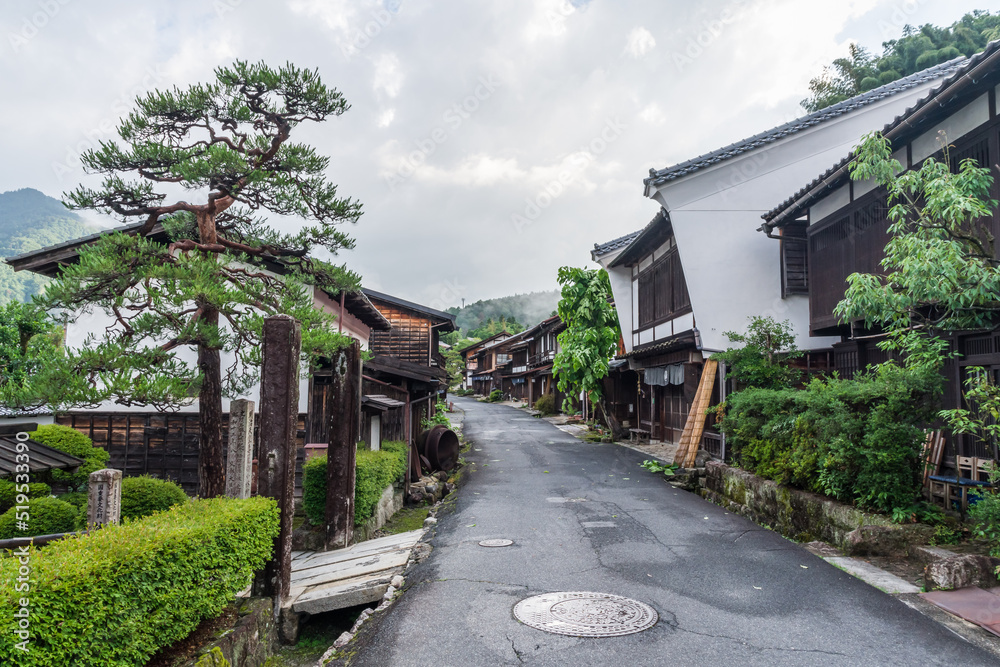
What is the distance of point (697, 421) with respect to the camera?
15.3 meters

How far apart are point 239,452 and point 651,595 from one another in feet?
17.3

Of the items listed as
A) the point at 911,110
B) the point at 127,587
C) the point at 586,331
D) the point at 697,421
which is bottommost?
the point at 127,587

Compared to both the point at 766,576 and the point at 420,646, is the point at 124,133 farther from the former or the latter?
the point at 766,576

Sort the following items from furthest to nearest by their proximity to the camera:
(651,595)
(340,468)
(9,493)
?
(340,468) → (9,493) → (651,595)

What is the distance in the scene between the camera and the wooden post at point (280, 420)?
22.7 ft

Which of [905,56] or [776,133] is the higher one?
[905,56]

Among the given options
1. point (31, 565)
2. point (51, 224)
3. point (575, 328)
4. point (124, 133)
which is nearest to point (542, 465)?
point (575, 328)

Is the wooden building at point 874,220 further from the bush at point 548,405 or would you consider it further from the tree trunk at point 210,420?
the bush at point 548,405

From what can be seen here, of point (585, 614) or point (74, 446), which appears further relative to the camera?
point (74, 446)

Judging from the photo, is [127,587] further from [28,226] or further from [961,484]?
[28,226]

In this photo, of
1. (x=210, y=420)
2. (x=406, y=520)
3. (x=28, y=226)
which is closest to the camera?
(x=210, y=420)

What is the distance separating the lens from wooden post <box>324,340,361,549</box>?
9.70 m

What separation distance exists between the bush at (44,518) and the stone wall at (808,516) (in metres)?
10.2

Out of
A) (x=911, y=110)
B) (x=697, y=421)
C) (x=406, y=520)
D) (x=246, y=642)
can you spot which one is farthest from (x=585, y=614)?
(x=697, y=421)
